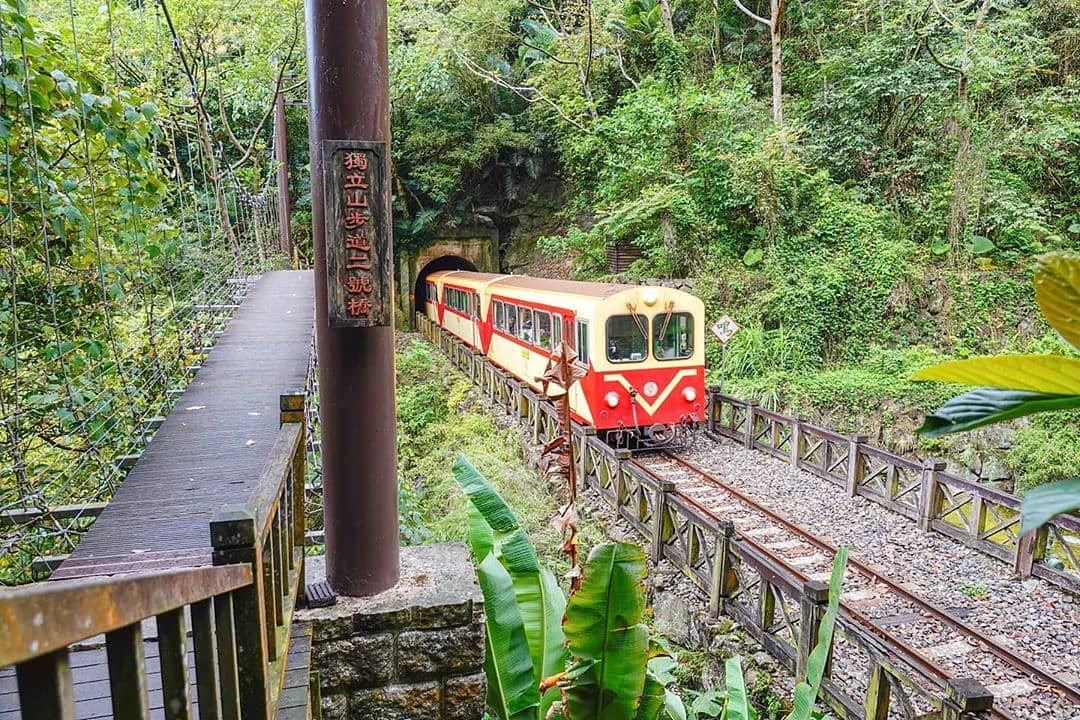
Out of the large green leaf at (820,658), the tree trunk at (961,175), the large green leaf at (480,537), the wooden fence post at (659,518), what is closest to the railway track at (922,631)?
the wooden fence post at (659,518)

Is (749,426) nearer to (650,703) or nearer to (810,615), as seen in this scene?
(810,615)

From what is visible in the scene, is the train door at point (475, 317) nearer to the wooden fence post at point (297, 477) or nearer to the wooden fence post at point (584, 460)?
the wooden fence post at point (584, 460)

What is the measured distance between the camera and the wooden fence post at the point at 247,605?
5.38 ft

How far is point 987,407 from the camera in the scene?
2.48 ft

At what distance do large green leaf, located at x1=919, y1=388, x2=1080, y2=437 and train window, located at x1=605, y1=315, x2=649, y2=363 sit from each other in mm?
8883

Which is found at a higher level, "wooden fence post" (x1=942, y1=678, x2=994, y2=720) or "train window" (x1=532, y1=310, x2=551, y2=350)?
"train window" (x1=532, y1=310, x2=551, y2=350)

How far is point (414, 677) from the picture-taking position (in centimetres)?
299

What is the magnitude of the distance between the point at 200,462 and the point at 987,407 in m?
3.89

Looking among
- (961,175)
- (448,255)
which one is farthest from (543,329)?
(448,255)

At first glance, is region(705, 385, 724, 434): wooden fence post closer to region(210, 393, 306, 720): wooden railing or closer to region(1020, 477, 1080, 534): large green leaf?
region(210, 393, 306, 720): wooden railing

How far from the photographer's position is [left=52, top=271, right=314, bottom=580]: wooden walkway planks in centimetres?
288

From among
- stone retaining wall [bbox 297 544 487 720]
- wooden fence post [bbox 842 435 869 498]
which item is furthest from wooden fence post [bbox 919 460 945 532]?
stone retaining wall [bbox 297 544 487 720]

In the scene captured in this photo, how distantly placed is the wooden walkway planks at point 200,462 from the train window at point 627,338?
4202 millimetres

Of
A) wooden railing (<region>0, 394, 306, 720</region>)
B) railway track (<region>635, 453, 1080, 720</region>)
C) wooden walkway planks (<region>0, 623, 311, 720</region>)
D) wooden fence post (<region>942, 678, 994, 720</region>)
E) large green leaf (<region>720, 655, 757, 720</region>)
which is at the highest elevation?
wooden railing (<region>0, 394, 306, 720</region>)
